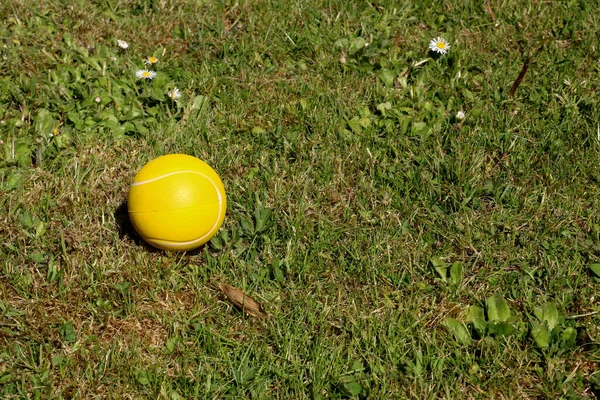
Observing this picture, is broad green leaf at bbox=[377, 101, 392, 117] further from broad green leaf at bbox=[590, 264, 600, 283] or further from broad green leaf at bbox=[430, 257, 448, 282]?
broad green leaf at bbox=[590, 264, 600, 283]

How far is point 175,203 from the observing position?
9.89 feet

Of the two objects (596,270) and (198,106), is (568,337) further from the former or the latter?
(198,106)

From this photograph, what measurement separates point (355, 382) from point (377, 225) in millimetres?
961

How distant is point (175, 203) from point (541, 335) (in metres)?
1.71

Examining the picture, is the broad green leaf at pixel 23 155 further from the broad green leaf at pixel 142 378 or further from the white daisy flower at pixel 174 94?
the broad green leaf at pixel 142 378

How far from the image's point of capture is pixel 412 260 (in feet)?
11.0

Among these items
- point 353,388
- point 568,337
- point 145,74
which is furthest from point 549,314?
point 145,74

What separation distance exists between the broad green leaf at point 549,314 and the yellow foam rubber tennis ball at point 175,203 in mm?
1534

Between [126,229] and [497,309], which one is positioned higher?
[497,309]

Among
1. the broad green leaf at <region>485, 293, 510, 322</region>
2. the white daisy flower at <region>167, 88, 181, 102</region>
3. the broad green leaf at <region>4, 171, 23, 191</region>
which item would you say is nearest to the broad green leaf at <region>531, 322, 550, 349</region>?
the broad green leaf at <region>485, 293, 510, 322</region>

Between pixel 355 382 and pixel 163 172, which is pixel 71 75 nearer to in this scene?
pixel 163 172

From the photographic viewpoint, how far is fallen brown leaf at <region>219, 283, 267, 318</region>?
3.14m

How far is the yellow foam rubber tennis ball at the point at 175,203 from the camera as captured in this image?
3.04 m

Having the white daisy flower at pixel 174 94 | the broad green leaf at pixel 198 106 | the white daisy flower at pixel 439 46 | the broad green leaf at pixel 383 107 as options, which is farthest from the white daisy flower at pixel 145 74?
the white daisy flower at pixel 439 46
